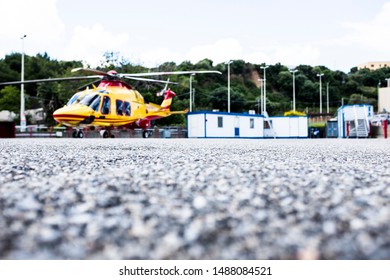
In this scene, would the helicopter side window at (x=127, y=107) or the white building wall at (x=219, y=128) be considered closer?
the helicopter side window at (x=127, y=107)

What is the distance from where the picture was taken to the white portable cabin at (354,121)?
3011 centimetres

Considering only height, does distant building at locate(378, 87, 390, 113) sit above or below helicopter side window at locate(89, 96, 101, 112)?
above

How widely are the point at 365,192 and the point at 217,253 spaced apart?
154cm

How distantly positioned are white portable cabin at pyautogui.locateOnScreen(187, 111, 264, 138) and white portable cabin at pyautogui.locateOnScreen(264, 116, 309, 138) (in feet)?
6.76

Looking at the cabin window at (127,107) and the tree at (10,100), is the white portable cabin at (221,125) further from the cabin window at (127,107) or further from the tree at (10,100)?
the tree at (10,100)

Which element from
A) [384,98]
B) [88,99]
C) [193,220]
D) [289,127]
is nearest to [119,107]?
[88,99]

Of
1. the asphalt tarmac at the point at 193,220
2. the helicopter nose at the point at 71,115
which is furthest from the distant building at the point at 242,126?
the asphalt tarmac at the point at 193,220

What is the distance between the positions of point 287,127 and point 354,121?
19.8 feet

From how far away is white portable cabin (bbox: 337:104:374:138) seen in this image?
98.8 ft

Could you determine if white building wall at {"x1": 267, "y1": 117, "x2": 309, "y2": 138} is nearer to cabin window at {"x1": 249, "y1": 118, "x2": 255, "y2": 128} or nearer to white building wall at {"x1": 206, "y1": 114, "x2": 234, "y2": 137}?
cabin window at {"x1": 249, "y1": 118, "x2": 255, "y2": 128}

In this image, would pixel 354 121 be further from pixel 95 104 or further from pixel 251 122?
pixel 95 104

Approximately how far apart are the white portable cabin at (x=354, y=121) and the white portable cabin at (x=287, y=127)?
12.3 ft

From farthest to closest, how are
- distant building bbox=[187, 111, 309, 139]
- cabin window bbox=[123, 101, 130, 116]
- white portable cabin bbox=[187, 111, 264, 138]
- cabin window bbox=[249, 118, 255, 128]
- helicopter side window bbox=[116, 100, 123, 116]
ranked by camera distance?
cabin window bbox=[249, 118, 255, 128] < distant building bbox=[187, 111, 309, 139] < white portable cabin bbox=[187, 111, 264, 138] < cabin window bbox=[123, 101, 130, 116] < helicopter side window bbox=[116, 100, 123, 116]

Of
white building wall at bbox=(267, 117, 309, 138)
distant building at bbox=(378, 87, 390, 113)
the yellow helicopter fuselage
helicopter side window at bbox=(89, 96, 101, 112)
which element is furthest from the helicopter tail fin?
distant building at bbox=(378, 87, 390, 113)
